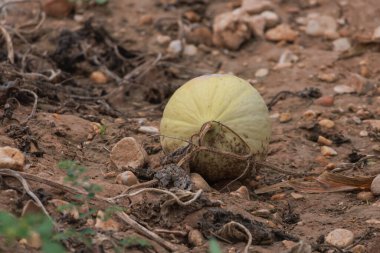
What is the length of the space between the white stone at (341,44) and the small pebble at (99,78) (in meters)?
1.73

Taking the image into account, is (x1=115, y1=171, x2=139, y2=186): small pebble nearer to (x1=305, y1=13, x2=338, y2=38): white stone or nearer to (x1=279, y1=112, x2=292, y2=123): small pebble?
(x1=279, y1=112, x2=292, y2=123): small pebble

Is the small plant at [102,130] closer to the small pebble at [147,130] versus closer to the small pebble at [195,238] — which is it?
the small pebble at [147,130]

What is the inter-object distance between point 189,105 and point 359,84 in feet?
6.63

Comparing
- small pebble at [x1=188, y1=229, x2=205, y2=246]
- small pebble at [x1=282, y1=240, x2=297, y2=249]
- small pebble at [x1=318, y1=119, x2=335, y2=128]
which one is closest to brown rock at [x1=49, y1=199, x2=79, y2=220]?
small pebble at [x1=188, y1=229, x2=205, y2=246]

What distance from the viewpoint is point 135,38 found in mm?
6586

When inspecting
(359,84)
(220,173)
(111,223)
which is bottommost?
(359,84)

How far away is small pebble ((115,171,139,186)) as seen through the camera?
3795 mm

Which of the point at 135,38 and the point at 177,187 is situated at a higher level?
the point at 177,187

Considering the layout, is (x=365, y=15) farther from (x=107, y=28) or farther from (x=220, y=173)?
(x=220, y=173)

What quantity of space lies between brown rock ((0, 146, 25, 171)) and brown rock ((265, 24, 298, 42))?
322 centimetres

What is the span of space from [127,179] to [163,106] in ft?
5.87

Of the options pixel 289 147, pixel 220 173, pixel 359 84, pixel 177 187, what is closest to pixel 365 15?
pixel 359 84

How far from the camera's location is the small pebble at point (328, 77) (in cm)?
585

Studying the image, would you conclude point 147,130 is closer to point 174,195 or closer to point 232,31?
point 174,195
